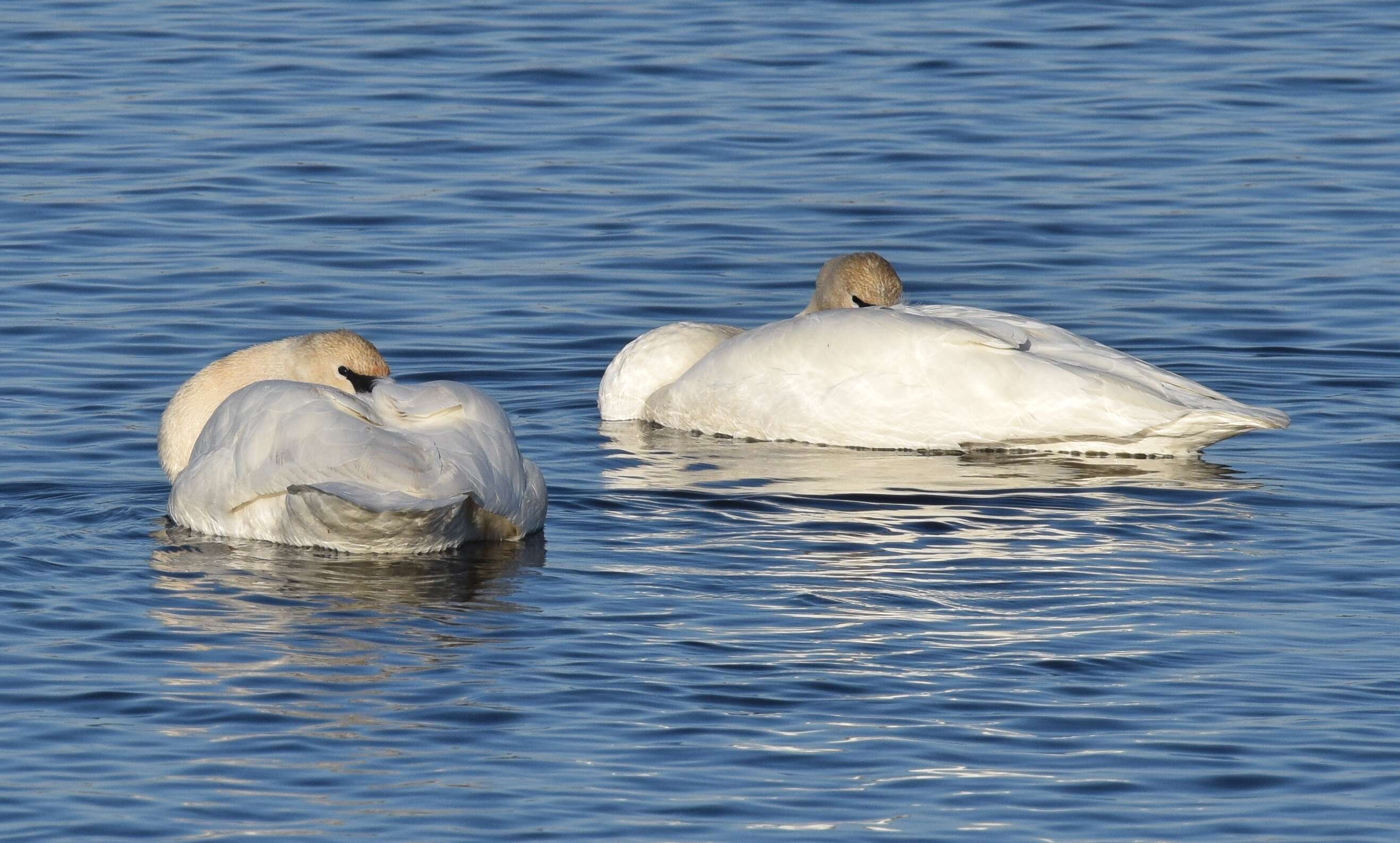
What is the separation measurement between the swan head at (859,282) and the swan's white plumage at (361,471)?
3.60 metres

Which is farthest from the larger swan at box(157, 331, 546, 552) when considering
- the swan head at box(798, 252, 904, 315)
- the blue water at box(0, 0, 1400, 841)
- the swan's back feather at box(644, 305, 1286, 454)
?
the swan head at box(798, 252, 904, 315)

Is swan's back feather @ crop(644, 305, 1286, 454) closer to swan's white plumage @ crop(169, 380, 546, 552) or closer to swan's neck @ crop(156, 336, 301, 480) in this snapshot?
swan's white plumage @ crop(169, 380, 546, 552)

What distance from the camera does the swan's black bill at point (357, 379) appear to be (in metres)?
10.8

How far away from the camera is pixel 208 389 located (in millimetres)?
11047

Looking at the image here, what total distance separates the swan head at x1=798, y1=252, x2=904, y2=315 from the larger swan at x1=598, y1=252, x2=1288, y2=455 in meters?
0.76

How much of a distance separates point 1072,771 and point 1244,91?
555 inches

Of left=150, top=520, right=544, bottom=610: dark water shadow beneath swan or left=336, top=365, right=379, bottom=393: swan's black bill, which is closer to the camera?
left=150, top=520, right=544, bottom=610: dark water shadow beneath swan

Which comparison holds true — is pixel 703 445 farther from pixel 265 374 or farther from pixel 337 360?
pixel 265 374

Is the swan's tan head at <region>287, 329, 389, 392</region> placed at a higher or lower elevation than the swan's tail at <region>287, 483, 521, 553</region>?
higher

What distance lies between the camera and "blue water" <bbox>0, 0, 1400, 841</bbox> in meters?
7.44

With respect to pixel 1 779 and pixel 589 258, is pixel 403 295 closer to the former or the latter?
pixel 589 258

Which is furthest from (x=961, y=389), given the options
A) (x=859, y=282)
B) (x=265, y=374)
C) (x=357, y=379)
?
(x=265, y=374)

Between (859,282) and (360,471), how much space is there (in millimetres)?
4733

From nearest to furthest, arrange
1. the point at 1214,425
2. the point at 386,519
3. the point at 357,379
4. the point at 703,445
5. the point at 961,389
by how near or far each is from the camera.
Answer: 1. the point at 386,519
2. the point at 357,379
3. the point at 1214,425
4. the point at 961,389
5. the point at 703,445
